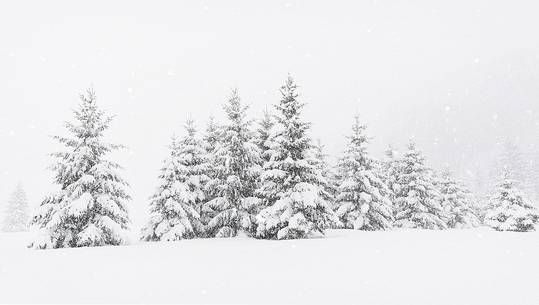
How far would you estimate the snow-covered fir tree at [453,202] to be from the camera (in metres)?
43.0

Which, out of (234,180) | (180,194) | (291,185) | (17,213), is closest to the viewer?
(180,194)

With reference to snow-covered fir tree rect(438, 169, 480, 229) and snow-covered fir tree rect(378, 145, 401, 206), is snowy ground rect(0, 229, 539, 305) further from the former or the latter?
snow-covered fir tree rect(438, 169, 480, 229)

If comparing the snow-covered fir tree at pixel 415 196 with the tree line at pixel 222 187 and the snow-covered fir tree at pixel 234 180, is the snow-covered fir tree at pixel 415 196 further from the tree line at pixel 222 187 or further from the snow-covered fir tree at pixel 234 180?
the snow-covered fir tree at pixel 234 180

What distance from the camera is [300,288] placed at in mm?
12016

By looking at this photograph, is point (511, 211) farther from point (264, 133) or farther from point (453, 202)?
point (264, 133)

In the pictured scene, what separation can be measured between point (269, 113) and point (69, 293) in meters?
18.6

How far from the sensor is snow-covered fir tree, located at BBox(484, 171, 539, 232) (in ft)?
113

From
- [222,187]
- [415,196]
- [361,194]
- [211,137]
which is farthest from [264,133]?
[415,196]

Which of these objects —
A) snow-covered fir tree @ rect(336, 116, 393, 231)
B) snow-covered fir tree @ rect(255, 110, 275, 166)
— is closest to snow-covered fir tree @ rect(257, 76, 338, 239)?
snow-covered fir tree @ rect(255, 110, 275, 166)

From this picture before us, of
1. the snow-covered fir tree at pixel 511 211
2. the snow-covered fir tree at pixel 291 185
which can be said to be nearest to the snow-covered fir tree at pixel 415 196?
the snow-covered fir tree at pixel 511 211

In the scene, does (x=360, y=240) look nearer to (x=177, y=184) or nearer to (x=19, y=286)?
(x=177, y=184)

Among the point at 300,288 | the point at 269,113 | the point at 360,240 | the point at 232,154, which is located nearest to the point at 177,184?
the point at 232,154

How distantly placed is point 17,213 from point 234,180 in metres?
45.3

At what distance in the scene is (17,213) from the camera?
57500 mm
